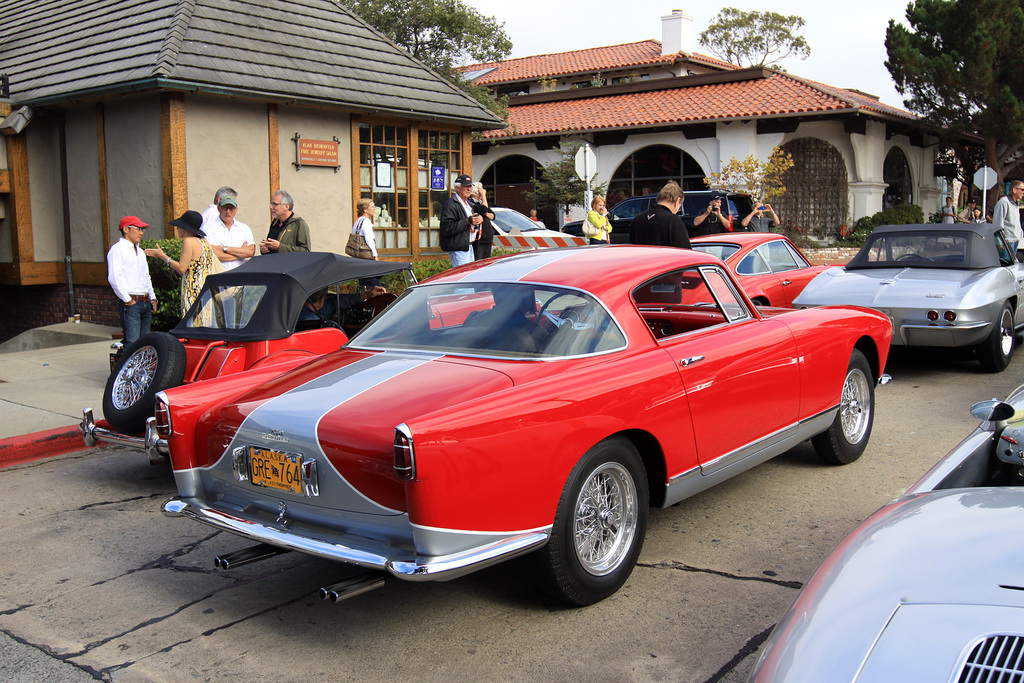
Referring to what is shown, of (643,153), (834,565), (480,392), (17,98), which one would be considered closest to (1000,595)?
(834,565)

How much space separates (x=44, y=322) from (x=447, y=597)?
11882 mm

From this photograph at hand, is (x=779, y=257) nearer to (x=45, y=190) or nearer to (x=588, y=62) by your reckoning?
(x=45, y=190)

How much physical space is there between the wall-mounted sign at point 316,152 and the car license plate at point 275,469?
10.1m

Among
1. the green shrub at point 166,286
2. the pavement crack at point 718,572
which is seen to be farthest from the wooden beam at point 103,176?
the pavement crack at point 718,572

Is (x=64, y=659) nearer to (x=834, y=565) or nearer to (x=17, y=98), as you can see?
(x=834, y=565)

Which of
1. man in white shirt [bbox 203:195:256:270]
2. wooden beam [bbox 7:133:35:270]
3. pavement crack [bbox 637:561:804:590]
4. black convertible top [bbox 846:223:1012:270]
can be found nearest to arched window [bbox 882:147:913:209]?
black convertible top [bbox 846:223:1012:270]

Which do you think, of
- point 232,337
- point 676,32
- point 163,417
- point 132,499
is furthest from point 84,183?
point 676,32

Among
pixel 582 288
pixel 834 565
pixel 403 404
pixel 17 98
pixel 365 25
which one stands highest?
pixel 365 25

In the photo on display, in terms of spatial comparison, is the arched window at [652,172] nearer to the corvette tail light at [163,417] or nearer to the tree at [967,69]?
the tree at [967,69]

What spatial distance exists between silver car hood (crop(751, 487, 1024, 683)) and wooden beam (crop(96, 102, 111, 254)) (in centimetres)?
1210

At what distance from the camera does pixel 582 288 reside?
4.21 m

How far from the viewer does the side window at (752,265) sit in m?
9.53

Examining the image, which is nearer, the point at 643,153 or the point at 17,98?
the point at 17,98

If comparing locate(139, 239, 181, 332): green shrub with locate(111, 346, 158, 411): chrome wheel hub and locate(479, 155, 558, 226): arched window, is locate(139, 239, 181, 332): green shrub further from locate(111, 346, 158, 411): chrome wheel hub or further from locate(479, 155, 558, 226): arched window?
locate(479, 155, 558, 226): arched window
